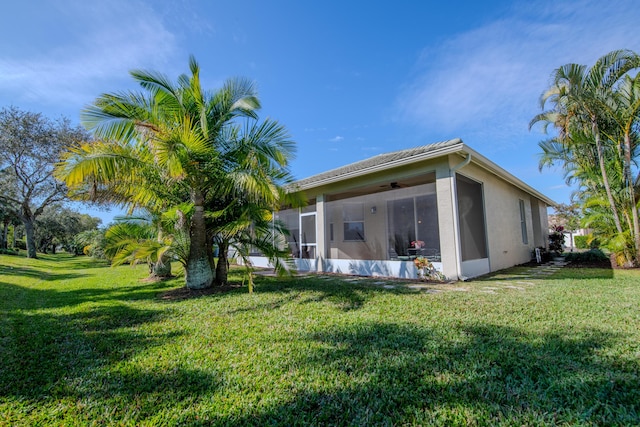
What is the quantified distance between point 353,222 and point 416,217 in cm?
286

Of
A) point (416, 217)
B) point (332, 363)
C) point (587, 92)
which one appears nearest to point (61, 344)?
point (332, 363)

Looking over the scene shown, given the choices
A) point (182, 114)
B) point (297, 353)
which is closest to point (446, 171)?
point (297, 353)

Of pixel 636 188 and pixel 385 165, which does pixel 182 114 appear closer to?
pixel 385 165

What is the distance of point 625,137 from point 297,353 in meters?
12.9

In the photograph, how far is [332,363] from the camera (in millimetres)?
2992

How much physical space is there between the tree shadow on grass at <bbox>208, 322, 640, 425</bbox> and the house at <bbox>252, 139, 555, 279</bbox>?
198 inches

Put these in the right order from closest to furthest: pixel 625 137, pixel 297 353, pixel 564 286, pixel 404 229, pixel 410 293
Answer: pixel 297 353, pixel 410 293, pixel 564 286, pixel 625 137, pixel 404 229

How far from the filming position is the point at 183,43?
8.40 m

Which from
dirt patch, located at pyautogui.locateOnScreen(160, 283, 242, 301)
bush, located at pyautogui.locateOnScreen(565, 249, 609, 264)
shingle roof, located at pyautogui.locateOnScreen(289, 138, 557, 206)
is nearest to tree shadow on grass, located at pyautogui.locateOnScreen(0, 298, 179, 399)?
dirt patch, located at pyautogui.locateOnScreen(160, 283, 242, 301)

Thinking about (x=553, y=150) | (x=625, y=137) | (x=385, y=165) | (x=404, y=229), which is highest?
(x=553, y=150)

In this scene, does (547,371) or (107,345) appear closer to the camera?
(547,371)

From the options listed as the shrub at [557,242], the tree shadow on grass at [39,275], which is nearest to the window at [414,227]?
the shrub at [557,242]

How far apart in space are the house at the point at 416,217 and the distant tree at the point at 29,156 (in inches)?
692

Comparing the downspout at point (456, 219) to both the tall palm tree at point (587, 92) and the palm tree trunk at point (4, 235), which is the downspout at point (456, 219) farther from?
the palm tree trunk at point (4, 235)
